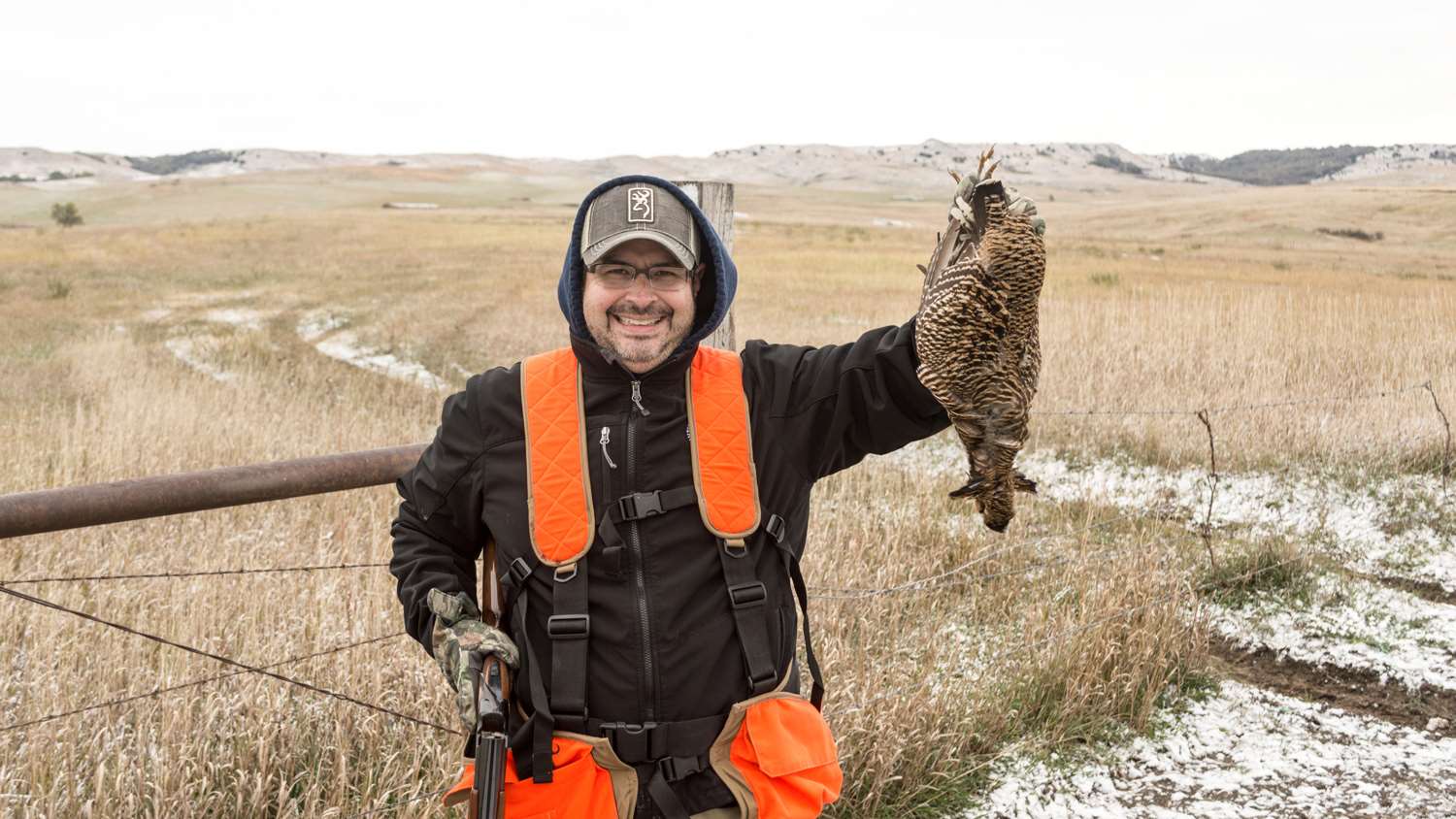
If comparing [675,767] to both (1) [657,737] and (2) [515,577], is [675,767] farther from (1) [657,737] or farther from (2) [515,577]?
(2) [515,577]

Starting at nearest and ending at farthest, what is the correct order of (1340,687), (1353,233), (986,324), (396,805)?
(986,324) → (396,805) → (1340,687) → (1353,233)

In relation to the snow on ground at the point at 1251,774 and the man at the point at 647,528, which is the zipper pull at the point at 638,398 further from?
the snow on ground at the point at 1251,774

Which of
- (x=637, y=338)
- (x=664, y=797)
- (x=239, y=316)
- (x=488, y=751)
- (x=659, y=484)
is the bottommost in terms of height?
(x=239, y=316)

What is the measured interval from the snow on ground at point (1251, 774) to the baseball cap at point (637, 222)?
8.75 feet

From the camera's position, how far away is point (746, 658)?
2.41 m

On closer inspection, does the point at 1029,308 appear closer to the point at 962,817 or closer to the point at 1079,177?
the point at 962,817

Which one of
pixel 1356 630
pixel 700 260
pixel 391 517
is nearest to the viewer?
pixel 700 260

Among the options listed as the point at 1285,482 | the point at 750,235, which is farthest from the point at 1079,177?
the point at 1285,482

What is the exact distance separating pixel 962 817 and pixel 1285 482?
5.51m

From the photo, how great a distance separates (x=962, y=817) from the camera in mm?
3857

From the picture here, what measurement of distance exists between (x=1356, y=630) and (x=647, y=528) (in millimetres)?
4849

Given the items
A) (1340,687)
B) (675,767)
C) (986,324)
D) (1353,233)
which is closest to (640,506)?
(675,767)

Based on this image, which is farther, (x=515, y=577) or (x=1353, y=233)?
(x=1353, y=233)

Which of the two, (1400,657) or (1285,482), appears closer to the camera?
(1400,657)
